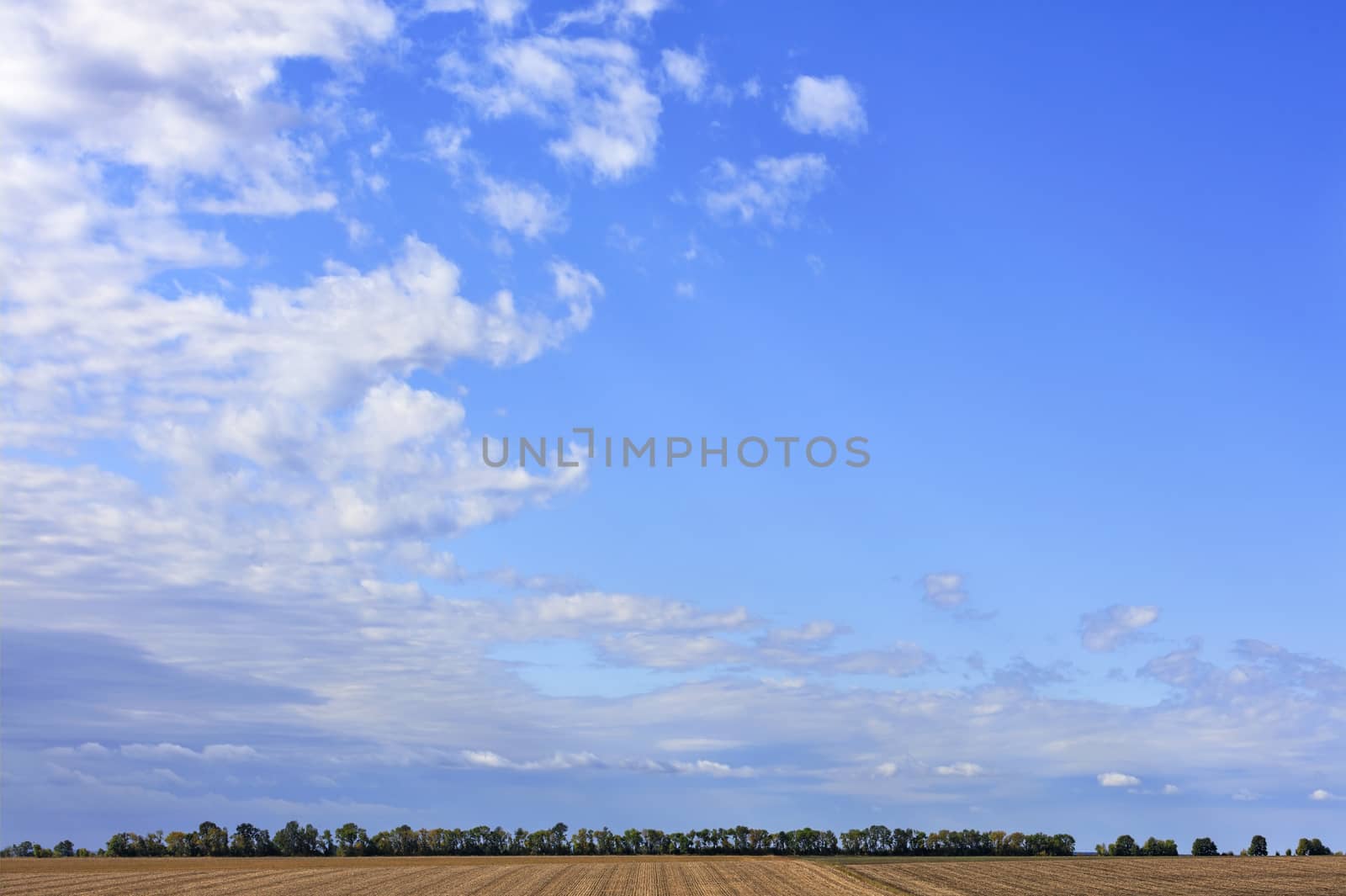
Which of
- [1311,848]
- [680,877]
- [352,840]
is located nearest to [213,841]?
[352,840]

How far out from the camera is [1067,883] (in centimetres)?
7150

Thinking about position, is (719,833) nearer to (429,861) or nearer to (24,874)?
(429,861)

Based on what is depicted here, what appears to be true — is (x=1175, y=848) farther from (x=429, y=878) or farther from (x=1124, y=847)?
(x=429, y=878)

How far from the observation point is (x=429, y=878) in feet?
253

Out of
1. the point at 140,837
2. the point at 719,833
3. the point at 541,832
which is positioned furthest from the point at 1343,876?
the point at 140,837

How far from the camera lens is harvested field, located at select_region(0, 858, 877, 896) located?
63.1 meters

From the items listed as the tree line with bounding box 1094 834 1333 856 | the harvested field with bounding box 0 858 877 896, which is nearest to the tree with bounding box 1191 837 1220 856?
the tree line with bounding box 1094 834 1333 856

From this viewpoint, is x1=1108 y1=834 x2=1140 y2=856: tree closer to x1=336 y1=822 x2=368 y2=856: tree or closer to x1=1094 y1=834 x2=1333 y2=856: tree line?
x1=1094 y1=834 x2=1333 y2=856: tree line

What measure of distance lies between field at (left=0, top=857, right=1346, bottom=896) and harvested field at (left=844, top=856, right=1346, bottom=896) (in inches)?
4.2

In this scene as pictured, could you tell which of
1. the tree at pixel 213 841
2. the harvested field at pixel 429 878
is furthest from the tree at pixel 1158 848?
the tree at pixel 213 841

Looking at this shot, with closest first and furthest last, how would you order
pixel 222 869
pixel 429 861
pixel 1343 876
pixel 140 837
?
pixel 1343 876 < pixel 222 869 < pixel 429 861 < pixel 140 837

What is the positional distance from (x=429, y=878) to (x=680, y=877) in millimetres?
17597

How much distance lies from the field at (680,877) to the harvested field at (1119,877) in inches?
4.2

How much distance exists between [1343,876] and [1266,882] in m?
9.26
